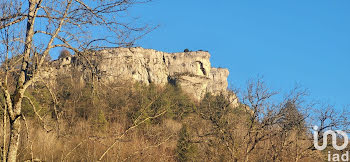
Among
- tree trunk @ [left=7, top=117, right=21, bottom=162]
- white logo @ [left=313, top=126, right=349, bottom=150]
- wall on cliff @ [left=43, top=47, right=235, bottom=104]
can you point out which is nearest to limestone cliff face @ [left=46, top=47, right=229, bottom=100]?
wall on cliff @ [left=43, top=47, right=235, bottom=104]

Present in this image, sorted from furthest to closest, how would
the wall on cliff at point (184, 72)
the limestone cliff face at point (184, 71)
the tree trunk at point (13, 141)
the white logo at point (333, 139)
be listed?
the limestone cliff face at point (184, 71)
the wall on cliff at point (184, 72)
the white logo at point (333, 139)
the tree trunk at point (13, 141)

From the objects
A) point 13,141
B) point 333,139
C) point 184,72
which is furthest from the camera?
point 184,72


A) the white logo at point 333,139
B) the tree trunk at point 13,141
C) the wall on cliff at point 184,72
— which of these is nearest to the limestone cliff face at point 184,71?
the wall on cliff at point 184,72

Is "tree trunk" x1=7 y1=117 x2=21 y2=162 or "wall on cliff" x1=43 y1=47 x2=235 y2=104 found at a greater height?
"wall on cliff" x1=43 y1=47 x2=235 y2=104

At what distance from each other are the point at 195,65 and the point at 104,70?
315 ft

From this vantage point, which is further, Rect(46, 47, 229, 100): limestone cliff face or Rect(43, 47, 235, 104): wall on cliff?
Rect(46, 47, 229, 100): limestone cliff face

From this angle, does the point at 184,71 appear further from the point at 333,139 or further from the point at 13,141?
the point at 13,141

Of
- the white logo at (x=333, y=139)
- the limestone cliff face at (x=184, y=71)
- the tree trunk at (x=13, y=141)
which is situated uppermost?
the limestone cliff face at (x=184, y=71)

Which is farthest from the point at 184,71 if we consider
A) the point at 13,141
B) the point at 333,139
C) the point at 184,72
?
the point at 13,141

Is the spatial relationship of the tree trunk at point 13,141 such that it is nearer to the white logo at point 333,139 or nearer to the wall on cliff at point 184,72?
the white logo at point 333,139

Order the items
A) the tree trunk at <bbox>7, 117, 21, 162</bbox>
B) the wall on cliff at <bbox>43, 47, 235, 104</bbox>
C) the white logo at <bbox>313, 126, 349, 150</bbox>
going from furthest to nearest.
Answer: the wall on cliff at <bbox>43, 47, 235, 104</bbox>, the white logo at <bbox>313, 126, 349, 150</bbox>, the tree trunk at <bbox>7, 117, 21, 162</bbox>

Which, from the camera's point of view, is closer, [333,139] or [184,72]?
[333,139]

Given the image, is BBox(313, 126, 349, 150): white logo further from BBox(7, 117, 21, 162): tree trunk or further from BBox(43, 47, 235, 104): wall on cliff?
BBox(43, 47, 235, 104): wall on cliff

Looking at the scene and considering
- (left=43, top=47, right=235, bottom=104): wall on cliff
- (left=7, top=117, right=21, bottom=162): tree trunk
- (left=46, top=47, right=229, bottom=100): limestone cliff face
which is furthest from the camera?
(left=46, top=47, right=229, bottom=100): limestone cliff face
